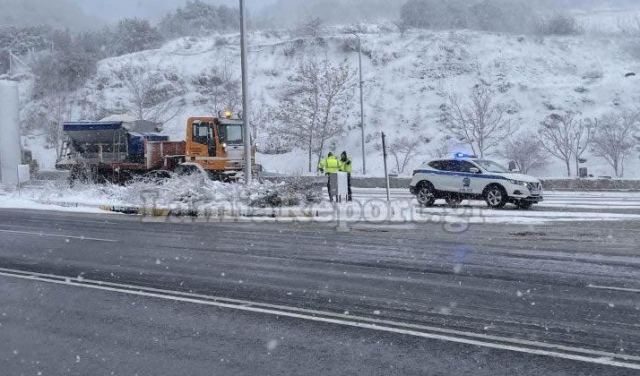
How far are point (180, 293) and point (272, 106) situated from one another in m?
51.3

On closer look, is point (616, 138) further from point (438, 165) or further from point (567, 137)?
point (438, 165)

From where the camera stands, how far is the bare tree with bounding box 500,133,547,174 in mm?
42344

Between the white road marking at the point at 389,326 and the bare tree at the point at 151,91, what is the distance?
5008 cm

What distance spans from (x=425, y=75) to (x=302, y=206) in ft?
135

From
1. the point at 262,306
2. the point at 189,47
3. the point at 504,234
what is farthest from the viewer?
the point at 189,47

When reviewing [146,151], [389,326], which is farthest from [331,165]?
[389,326]

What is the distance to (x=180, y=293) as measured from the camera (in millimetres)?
8148

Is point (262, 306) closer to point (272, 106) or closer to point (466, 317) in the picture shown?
point (466, 317)

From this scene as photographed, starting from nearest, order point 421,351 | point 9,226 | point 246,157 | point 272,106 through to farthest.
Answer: point 421,351 → point 9,226 → point 246,157 → point 272,106

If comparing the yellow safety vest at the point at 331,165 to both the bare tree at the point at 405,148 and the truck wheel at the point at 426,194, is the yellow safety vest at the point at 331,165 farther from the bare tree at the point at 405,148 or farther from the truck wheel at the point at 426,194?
the bare tree at the point at 405,148

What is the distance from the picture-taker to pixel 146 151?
2659 centimetres

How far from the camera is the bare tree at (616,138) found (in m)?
39.8

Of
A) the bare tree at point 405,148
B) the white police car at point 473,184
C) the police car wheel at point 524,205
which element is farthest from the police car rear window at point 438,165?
the bare tree at point 405,148

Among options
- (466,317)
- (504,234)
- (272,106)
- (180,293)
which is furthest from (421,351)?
(272,106)
